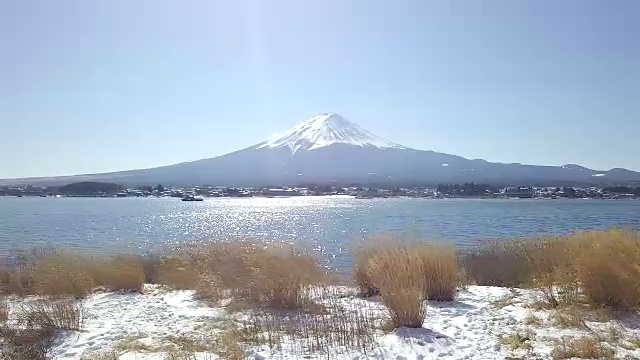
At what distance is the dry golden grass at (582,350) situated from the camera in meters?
5.38

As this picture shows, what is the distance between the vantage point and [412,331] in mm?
6480

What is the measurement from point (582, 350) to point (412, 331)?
1.90 metres

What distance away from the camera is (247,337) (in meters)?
6.37

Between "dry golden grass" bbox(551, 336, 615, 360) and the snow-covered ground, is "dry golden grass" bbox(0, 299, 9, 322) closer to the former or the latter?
the snow-covered ground

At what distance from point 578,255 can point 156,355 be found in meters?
6.48

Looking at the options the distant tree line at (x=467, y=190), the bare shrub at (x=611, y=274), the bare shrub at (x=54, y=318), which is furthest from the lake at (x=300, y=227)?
the distant tree line at (x=467, y=190)

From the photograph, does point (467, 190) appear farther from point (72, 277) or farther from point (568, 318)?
point (568, 318)

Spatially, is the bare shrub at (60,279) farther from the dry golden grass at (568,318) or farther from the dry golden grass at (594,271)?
the dry golden grass at (594,271)

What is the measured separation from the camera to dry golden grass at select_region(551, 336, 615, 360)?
17.7 feet

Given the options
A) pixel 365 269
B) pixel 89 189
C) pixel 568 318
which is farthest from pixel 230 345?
pixel 89 189

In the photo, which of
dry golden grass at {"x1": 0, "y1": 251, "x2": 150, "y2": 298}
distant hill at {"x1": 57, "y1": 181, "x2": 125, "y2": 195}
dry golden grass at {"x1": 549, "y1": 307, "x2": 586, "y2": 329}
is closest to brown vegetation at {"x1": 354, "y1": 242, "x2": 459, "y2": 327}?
dry golden grass at {"x1": 549, "y1": 307, "x2": 586, "y2": 329}

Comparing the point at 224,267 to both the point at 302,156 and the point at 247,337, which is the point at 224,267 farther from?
the point at 302,156

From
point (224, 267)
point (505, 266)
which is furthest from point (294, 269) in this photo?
point (505, 266)

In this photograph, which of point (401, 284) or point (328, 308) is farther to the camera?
point (328, 308)
